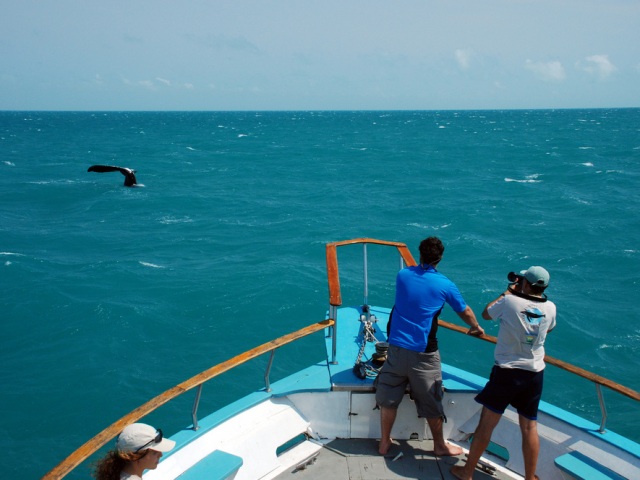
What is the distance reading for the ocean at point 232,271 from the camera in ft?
42.4

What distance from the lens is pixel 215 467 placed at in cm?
449

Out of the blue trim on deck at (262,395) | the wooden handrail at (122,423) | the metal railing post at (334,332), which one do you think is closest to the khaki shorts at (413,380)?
the blue trim on deck at (262,395)

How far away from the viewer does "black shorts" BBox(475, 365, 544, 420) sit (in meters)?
4.49

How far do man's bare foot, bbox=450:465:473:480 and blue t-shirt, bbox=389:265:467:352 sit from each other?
112 centimetres

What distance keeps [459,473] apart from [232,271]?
55.1ft

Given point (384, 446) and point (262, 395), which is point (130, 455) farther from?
point (384, 446)

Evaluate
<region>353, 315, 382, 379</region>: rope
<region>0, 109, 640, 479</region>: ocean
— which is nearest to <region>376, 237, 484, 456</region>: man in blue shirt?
<region>353, 315, 382, 379</region>: rope

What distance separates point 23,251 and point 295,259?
11.6 m

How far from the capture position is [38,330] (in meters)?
15.8

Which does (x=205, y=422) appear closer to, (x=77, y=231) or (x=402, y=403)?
(x=402, y=403)

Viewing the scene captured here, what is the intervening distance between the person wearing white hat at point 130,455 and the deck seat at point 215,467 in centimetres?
140

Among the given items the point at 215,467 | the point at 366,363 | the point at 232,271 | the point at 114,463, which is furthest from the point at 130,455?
the point at 232,271

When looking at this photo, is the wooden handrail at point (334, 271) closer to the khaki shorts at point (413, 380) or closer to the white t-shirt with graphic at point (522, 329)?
the khaki shorts at point (413, 380)

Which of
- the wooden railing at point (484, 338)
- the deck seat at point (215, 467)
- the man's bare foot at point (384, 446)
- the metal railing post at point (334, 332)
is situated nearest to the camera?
the deck seat at point (215, 467)
